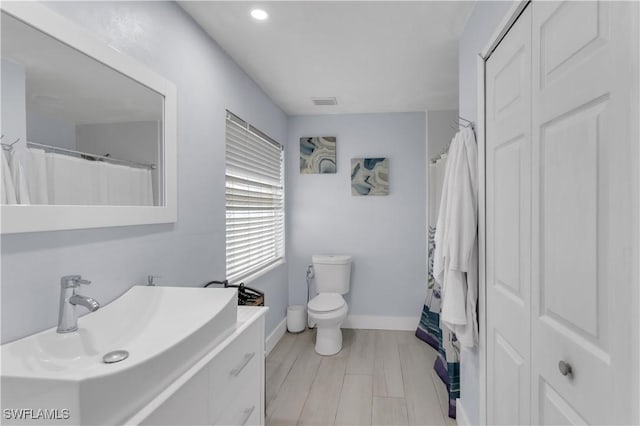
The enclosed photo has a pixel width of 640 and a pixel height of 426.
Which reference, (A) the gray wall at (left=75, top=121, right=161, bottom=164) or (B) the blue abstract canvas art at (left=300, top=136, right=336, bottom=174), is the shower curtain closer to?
(B) the blue abstract canvas art at (left=300, top=136, right=336, bottom=174)

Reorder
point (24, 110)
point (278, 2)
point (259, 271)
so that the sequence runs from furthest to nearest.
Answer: point (259, 271)
point (278, 2)
point (24, 110)

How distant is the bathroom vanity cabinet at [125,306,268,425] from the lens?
0.90 metres

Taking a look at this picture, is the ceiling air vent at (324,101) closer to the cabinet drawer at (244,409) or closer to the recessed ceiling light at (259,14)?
the recessed ceiling light at (259,14)

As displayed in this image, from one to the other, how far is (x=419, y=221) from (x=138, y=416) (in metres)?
3.28

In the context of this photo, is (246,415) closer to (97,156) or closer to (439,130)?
(97,156)

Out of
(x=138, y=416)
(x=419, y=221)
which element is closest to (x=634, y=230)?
(x=138, y=416)

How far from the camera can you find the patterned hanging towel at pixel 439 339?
2137mm

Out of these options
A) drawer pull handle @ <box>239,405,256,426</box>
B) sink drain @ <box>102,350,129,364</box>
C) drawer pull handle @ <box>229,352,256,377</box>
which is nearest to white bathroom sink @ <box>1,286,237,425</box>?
sink drain @ <box>102,350,129,364</box>

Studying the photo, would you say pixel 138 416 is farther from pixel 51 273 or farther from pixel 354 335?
pixel 354 335

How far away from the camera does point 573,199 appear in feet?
2.98

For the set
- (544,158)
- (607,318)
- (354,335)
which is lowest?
(354,335)

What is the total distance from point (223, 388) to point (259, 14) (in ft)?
6.04

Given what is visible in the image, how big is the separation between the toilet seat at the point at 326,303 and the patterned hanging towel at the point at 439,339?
0.88 metres

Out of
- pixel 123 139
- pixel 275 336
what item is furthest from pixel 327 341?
pixel 123 139
